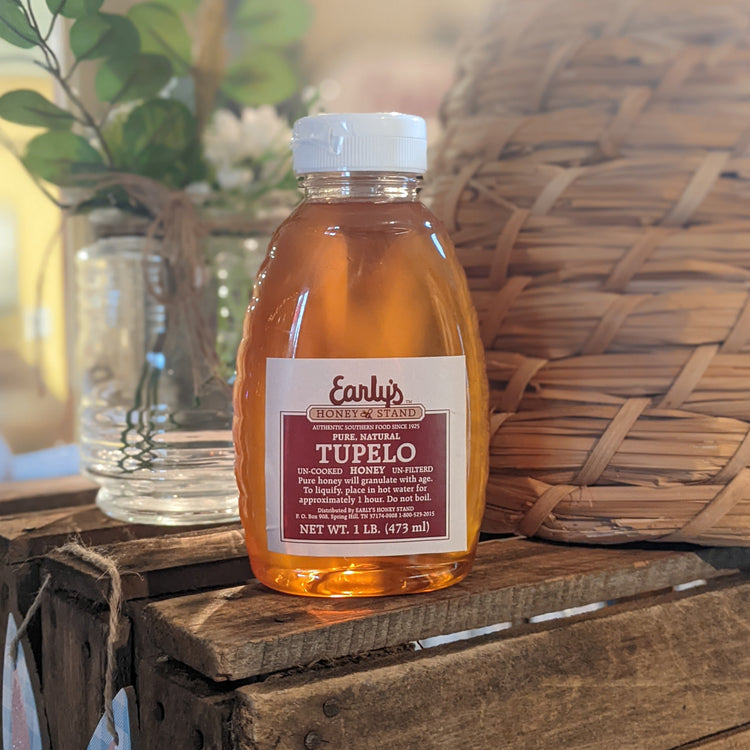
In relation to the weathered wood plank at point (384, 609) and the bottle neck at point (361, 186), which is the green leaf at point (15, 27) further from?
the weathered wood plank at point (384, 609)

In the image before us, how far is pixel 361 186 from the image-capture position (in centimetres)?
44

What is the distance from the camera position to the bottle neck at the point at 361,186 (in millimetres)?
441

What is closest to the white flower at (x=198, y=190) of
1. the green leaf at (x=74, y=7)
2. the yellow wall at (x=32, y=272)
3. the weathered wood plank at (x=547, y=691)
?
the green leaf at (x=74, y=7)

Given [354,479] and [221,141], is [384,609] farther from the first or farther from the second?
[221,141]

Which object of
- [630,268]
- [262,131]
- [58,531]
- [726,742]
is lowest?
[726,742]

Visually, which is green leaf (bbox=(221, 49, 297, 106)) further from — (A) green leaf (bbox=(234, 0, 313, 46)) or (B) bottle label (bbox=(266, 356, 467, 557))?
(B) bottle label (bbox=(266, 356, 467, 557))

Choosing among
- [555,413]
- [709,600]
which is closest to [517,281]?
[555,413]

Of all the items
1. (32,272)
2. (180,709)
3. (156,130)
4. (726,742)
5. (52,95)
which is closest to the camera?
(180,709)

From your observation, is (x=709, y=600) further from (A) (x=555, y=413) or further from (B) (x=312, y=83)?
(B) (x=312, y=83)

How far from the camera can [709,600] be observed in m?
0.51

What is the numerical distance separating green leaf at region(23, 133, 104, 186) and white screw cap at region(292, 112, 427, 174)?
8.6 inches

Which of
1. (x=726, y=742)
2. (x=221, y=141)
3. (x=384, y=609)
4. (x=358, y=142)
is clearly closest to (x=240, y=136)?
(x=221, y=141)

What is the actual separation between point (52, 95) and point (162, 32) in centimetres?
17

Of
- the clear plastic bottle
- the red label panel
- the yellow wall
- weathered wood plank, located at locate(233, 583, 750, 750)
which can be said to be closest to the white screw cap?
the clear plastic bottle
